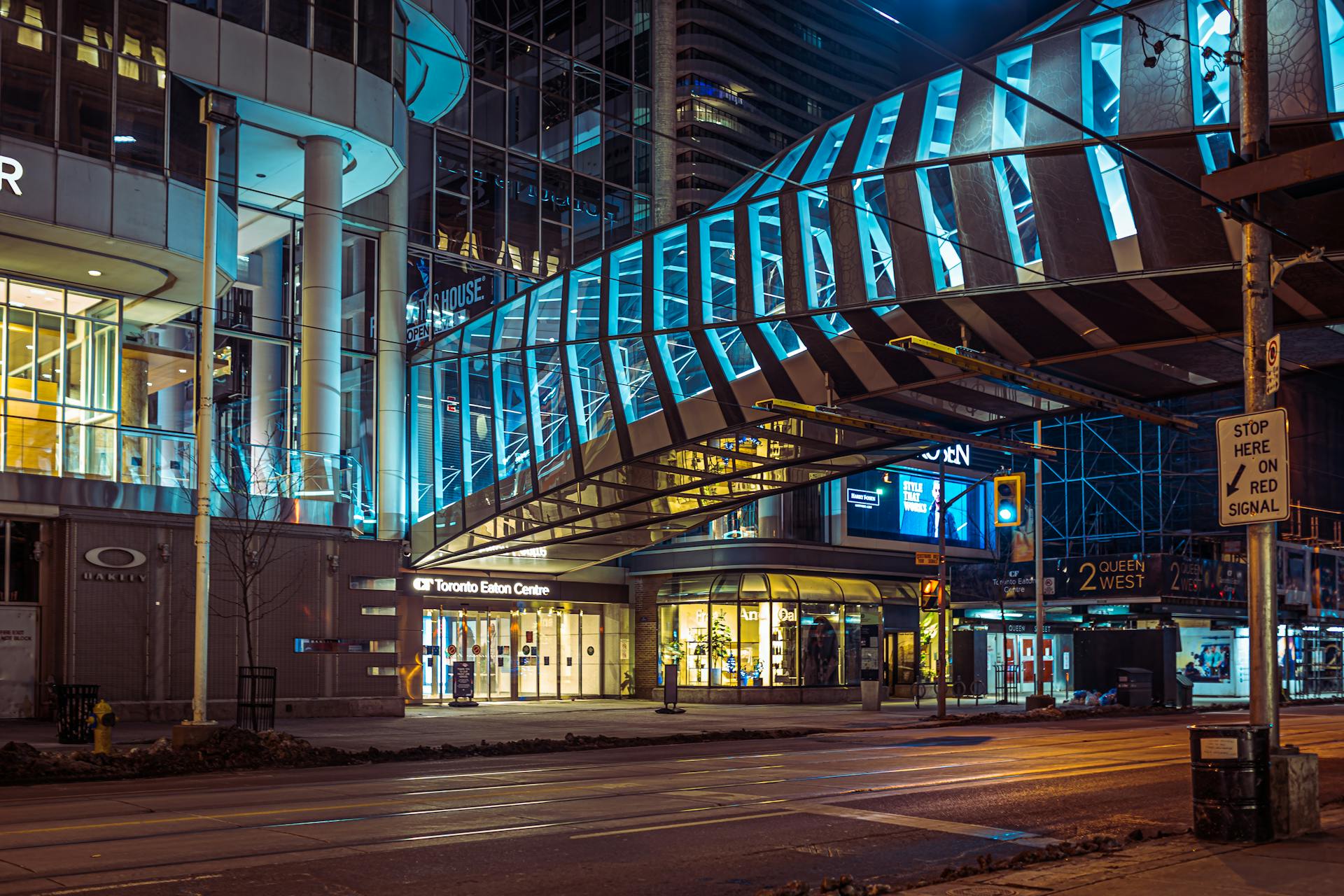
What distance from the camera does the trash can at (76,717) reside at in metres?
23.3

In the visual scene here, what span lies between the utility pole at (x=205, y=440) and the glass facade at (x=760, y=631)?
973 inches

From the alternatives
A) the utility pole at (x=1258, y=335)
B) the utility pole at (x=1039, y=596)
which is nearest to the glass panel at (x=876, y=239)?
the utility pole at (x=1258, y=335)

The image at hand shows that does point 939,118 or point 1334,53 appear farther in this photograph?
point 939,118

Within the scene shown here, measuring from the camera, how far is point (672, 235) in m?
26.5

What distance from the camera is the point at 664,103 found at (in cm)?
5344

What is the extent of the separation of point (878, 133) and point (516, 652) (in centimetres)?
2746

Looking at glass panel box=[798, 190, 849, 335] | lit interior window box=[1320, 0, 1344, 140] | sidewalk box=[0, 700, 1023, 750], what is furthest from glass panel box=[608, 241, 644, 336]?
lit interior window box=[1320, 0, 1344, 140]

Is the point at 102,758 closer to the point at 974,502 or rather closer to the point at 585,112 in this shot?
the point at 585,112

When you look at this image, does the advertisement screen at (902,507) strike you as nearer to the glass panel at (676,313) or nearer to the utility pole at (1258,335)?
the glass panel at (676,313)

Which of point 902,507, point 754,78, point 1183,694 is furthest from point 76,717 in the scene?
point 754,78

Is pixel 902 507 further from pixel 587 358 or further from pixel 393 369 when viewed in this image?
pixel 587 358

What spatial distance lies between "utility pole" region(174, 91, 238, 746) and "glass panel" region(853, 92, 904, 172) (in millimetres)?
11061

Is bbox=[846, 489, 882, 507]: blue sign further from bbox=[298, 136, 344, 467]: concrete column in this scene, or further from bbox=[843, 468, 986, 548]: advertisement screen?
bbox=[298, 136, 344, 467]: concrete column

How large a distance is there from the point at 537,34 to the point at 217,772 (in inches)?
1365
